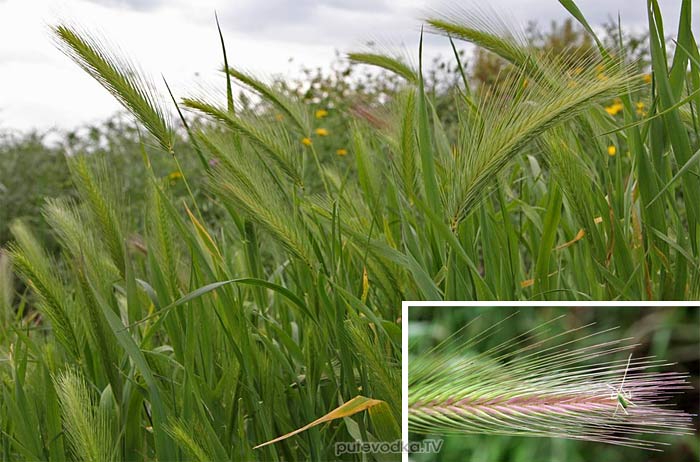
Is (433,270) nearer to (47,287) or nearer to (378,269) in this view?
(378,269)

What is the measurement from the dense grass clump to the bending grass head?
0.49ft

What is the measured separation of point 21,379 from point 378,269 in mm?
662

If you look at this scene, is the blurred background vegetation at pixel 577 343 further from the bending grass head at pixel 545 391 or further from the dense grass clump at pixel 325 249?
the dense grass clump at pixel 325 249

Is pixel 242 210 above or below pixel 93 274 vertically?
above

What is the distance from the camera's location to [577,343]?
30.1 inches

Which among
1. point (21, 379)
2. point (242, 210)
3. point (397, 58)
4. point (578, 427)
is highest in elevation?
point (397, 58)

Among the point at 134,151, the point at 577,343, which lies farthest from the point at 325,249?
the point at 134,151

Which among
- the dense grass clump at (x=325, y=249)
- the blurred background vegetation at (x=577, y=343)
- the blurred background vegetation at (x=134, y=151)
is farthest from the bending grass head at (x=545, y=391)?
the blurred background vegetation at (x=134, y=151)

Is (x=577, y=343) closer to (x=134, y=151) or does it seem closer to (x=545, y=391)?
(x=545, y=391)

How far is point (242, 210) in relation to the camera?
3.80 feet

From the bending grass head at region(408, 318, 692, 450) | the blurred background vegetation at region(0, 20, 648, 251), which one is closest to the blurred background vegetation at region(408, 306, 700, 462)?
the bending grass head at region(408, 318, 692, 450)

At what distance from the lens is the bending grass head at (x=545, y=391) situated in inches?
28.6

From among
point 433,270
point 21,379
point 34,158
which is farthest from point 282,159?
point 34,158

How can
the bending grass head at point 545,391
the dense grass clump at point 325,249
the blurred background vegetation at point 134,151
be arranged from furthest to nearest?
the blurred background vegetation at point 134,151
the dense grass clump at point 325,249
the bending grass head at point 545,391
